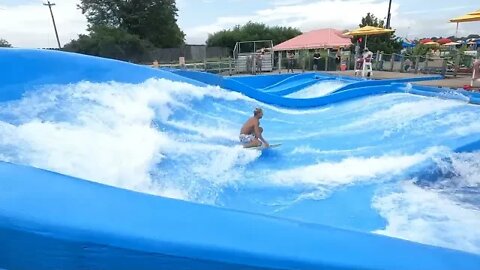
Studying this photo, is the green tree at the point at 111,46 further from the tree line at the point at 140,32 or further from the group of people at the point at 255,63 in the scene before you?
the group of people at the point at 255,63

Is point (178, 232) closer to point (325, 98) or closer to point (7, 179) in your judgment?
point (7, 179)

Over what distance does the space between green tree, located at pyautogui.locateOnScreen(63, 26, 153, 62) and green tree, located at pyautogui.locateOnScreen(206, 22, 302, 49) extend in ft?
43.2

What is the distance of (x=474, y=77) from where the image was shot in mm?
9789

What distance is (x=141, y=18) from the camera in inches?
1547

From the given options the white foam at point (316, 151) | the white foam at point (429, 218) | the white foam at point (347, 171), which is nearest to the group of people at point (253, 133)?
the white foam at point (316, 151)

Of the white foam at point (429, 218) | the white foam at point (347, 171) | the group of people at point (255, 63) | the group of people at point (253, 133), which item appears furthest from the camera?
the group of people at point (255, 63)

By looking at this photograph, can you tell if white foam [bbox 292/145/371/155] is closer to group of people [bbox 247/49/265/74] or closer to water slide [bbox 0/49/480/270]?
water slide [bbox 0/49/480/270]

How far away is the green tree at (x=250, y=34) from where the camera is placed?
44.2 meters

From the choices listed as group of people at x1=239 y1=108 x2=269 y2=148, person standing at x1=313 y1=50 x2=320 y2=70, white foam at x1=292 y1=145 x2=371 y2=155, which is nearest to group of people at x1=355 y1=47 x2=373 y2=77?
person standing at x1=313 y1=50 x2=320 y2=70

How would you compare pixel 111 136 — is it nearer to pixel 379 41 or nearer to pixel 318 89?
pixel 318 89

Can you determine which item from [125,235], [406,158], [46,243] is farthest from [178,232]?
[406,158]

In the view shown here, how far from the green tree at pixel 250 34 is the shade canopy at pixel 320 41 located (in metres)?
16.9

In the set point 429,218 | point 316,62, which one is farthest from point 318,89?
point 429,218

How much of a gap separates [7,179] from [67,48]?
3136 centimetres
